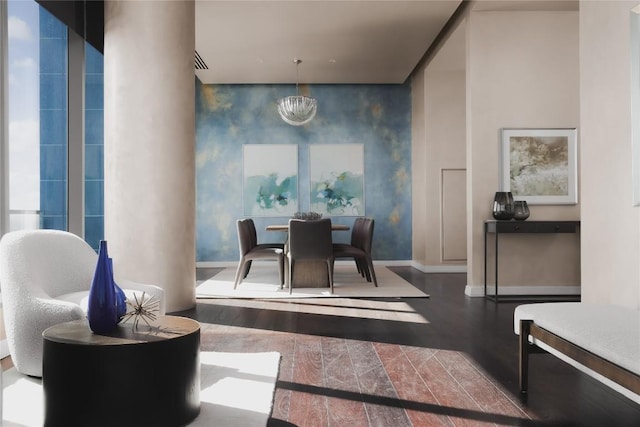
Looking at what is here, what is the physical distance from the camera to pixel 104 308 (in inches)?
81.8

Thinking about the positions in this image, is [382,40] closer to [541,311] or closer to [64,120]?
[64,120]

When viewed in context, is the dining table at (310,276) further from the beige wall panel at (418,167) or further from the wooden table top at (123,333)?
the wooden table top at (123,333)

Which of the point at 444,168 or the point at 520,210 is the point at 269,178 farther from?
the point at 520,210

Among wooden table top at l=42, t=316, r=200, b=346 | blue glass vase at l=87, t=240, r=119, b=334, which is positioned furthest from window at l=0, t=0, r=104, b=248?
blue glass vase at l=87, t=240, r=119, b=334

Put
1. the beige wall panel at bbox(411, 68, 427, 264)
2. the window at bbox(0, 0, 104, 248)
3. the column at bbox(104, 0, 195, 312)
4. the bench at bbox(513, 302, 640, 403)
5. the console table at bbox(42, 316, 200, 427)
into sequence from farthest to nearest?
the beige wall panel at bbox(411, 68, 427, 264) → the column at bbox(104, 0, 195, 312) → the window at bbox(0, 0, 104, 248) → the console table at bbox(42, 316, 200, 427) → the bench at bbox(513, 302, 640, 403)

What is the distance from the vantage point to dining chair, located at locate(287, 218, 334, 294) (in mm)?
5590

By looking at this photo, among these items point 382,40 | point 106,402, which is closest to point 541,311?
point 106,402

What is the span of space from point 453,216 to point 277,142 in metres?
3.16

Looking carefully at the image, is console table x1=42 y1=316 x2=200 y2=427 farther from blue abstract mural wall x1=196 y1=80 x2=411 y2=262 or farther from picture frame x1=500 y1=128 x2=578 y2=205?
blue abstract mural wall x1=196 y1=80 x2=411 y2=262

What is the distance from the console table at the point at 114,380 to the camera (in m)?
1.92

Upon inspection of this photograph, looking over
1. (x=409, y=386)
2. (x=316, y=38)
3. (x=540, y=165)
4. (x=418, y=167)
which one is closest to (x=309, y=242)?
(x=540, y=165)

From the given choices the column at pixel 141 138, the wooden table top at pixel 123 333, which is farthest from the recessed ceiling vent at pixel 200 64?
the wooden table top at pixel 123 333

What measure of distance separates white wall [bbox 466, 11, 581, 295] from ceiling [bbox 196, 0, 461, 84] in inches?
27.0

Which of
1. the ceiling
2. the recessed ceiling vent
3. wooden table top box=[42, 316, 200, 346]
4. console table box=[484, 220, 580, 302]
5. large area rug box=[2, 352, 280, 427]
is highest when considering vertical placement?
the ceiling
